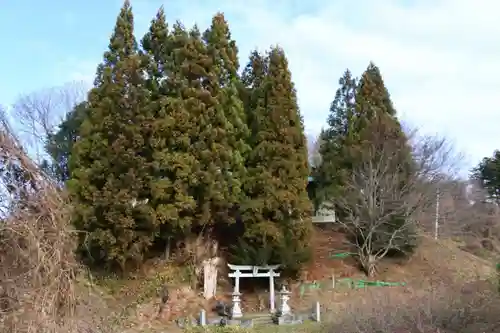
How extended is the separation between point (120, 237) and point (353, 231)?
8.52 meters

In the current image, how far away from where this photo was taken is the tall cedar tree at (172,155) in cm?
1489

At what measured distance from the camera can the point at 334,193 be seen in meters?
19.4

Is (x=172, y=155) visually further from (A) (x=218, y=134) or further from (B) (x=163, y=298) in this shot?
(B) (x=163, y=298)

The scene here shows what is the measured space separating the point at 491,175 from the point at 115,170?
20.2 meters

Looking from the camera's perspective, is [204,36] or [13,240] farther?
[204,36]

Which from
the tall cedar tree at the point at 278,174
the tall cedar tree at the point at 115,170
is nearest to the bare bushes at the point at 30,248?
the tall cedar tree at the point at 115,170

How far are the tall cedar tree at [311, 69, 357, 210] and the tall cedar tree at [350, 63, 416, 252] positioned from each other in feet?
1.38

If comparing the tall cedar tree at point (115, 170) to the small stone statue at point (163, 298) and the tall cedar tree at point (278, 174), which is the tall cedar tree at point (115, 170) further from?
the tall cedar tree at point (278, 174)

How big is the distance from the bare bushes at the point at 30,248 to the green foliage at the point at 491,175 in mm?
25954

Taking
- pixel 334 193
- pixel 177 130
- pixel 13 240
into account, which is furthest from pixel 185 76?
pixel 13 240

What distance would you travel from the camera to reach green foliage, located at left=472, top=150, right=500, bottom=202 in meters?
26.0

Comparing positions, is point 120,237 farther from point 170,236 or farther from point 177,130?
point 177,130

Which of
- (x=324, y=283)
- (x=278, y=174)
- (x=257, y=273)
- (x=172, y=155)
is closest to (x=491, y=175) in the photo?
(x=324, y=283)

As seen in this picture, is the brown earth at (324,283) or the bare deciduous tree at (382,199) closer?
the brown earth at (324,283)
